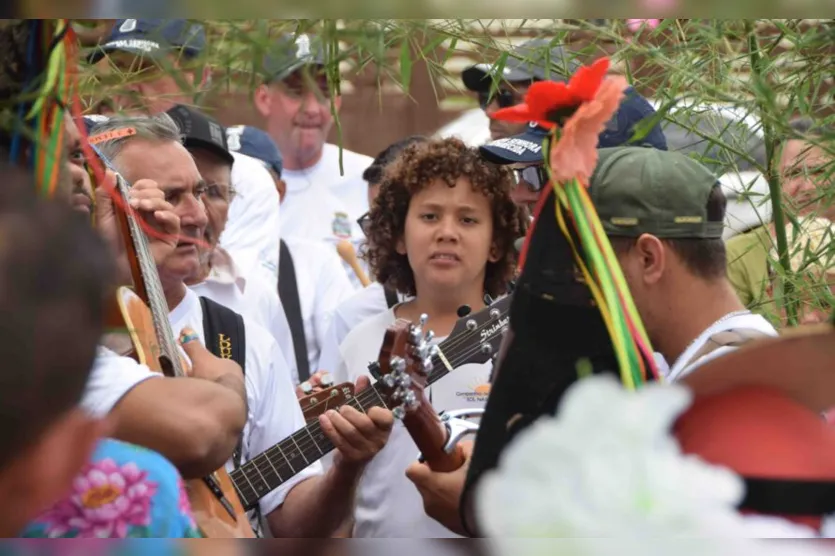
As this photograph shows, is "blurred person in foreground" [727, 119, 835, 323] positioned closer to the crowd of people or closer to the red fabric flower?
the crowd of people

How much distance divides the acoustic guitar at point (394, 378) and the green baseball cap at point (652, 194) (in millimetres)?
810

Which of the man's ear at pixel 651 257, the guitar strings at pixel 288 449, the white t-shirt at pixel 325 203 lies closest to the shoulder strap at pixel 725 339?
the man's ear at pixel 651 257

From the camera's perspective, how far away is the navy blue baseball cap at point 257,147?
4422mm

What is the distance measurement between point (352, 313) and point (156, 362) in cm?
177

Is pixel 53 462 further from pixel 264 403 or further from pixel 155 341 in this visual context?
pixel 264 403

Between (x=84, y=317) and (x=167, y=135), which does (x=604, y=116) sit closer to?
(x=84, y=317)

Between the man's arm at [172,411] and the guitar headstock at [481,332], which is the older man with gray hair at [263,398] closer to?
the guitar headstock at [481,332]

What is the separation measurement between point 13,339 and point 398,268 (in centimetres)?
230

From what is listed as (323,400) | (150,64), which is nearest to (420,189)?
(323,400)

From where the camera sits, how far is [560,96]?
149 cm

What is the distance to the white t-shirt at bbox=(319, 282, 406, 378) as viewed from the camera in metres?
3.60

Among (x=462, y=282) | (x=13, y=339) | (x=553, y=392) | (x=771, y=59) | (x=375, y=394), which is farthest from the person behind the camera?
(x=462, y=282)

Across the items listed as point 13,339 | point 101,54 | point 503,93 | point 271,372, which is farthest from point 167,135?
point 13,339

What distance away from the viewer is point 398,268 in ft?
11.2
